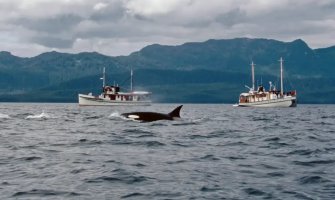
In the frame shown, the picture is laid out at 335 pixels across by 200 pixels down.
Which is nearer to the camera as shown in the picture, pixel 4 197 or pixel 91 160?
pixel 4 197

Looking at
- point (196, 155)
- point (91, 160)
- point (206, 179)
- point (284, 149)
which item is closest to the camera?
point (206, 179)

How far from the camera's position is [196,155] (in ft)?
76.4

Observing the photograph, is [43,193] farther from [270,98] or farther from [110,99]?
[270,98]

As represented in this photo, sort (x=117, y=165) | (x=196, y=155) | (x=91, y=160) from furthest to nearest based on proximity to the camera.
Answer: (x=196, y=155) → (x=91, y=160) → (x=117, y=165)

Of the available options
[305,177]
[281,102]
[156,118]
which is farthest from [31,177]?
[281,102]

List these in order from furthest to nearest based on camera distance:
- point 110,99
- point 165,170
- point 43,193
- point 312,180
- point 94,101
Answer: point 110,99 < point 94,101 < point 165,170 < point 312,180 < point 43,193

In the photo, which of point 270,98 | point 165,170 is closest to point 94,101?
point 270,98

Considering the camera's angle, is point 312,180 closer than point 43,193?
No

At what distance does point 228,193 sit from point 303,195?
81.3 inches

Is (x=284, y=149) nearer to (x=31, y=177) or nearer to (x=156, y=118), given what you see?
(x=31, y=177)

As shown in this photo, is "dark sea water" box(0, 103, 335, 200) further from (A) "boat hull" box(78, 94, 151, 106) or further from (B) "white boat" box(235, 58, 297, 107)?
(B) "white boat" box(235, 58, 297, 107)

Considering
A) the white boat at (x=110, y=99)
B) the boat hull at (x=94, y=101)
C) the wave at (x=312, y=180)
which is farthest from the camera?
the white boat at (x=110, y=99)

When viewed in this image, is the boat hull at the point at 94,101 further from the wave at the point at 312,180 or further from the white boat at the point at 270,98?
the wave at the point at 312,180

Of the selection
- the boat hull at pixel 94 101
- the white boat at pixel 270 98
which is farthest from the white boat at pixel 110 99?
the white boat at pixel 270 98
